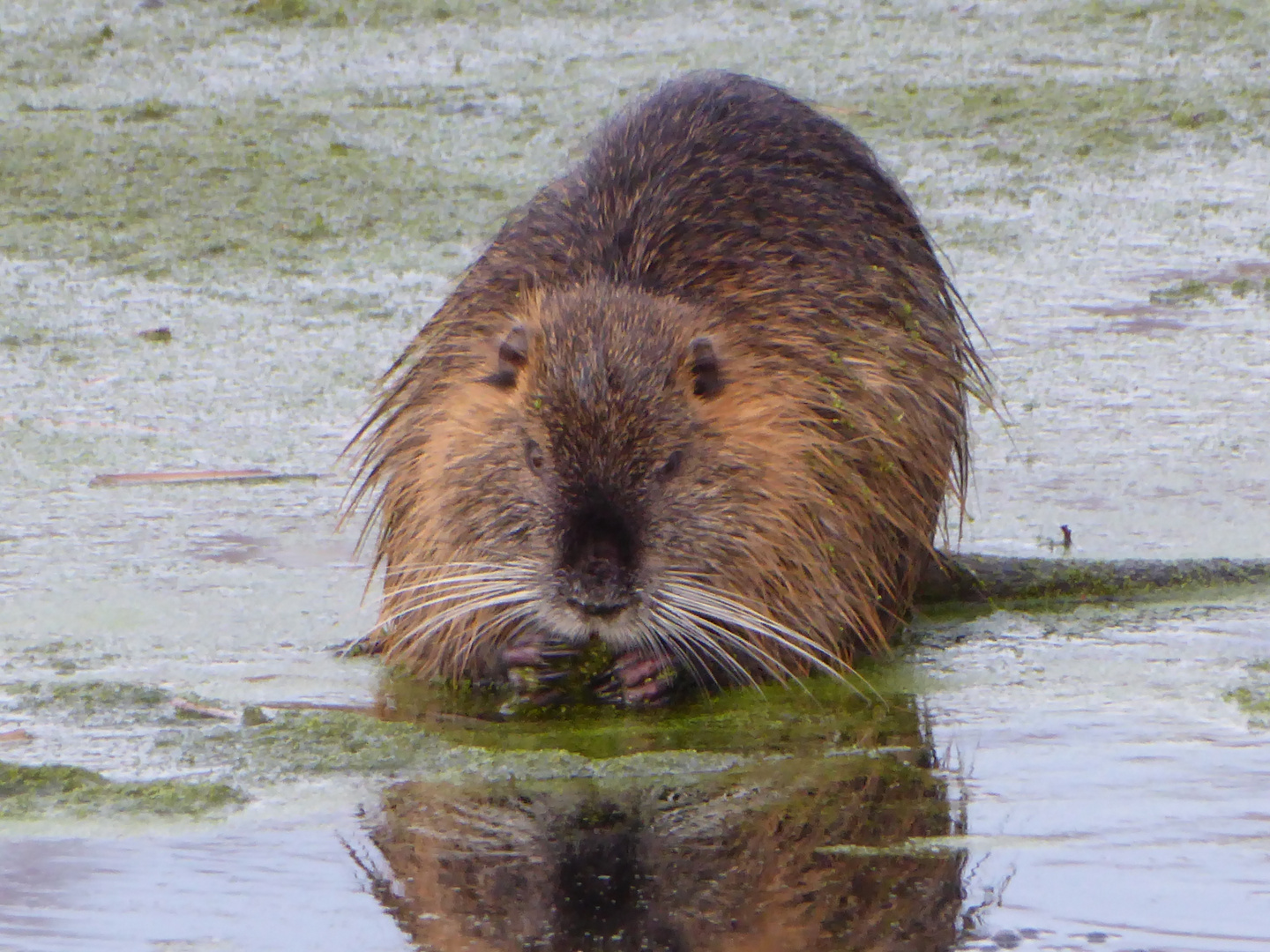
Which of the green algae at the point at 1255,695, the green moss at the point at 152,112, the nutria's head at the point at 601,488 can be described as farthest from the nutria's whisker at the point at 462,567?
the green moss at the point at 152,112

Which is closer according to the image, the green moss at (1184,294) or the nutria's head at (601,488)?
the nutria's head at (601,488)

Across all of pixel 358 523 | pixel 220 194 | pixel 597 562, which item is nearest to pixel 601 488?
pixel 597 562

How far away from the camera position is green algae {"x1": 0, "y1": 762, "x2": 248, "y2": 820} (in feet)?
8.54

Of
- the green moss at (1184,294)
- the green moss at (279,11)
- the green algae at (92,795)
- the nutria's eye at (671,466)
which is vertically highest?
the green moss at (279,11)

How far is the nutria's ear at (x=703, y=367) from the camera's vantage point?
3.34 meters

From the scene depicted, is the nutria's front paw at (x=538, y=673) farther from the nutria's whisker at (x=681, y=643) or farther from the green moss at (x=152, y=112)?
the green moss at (x=152, y=112)

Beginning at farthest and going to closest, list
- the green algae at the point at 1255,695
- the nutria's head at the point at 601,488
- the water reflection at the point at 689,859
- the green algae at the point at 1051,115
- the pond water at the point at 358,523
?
the green algae at the point at 1051,115 → the nutria's head at the point at 601,488 → the green algae at the point at 1255,695 → the pond water at the point at 358,523 → the water reflection at the point at 689,859

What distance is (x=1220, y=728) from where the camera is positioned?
9.56ft

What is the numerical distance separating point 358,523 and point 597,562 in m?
1.25

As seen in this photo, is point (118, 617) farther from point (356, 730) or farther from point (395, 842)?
point (395, 842)

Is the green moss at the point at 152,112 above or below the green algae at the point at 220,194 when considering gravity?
above

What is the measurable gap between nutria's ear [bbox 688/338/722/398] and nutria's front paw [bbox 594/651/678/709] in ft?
1.40

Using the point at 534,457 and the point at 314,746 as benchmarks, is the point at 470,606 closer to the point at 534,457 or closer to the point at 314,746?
the point at 534,457

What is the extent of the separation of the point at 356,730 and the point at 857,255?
1402 mm
